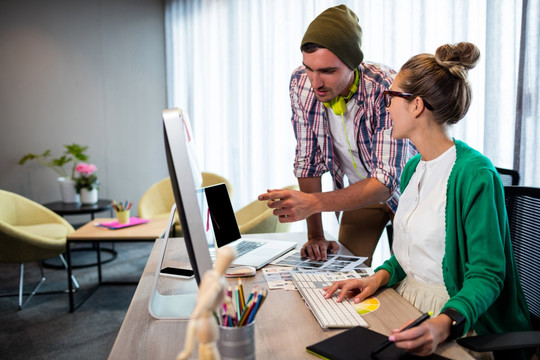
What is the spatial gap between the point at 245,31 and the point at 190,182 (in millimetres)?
3948

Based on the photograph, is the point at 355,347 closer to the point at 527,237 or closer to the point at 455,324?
the point at 455,324

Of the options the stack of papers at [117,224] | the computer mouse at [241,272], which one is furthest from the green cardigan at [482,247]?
the stack of papers at [117,224]

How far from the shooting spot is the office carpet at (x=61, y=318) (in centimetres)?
272

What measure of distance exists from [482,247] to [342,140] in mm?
958

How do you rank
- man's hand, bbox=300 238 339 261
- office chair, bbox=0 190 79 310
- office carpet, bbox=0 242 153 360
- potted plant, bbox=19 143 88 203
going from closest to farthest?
man's hand, bbox=300 238 339 261 → office carpet, bbox=0 242 153 360 → office chair, bbox=0 190 79 310 → potted plant, bbox=19 143 88 203

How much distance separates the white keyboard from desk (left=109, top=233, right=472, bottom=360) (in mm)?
19

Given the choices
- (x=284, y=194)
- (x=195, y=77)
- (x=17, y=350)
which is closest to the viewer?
(x=284, y=194)

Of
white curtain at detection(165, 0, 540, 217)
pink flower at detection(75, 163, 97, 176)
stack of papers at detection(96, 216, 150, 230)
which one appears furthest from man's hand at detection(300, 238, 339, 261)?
pink flower at detection(75, 163, 97, 176)

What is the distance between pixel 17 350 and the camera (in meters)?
2.72

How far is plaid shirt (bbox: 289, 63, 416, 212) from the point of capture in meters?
1.72

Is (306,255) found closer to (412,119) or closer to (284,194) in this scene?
(284,194)

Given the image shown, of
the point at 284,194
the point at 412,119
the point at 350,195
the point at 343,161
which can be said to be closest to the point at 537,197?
the point at 412,119

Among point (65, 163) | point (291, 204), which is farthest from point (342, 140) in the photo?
point (65, 163)

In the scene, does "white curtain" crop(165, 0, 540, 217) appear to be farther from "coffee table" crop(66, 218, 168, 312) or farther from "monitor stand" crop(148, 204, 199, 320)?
"monitor stand" crop(148, 204, 199, 320)
